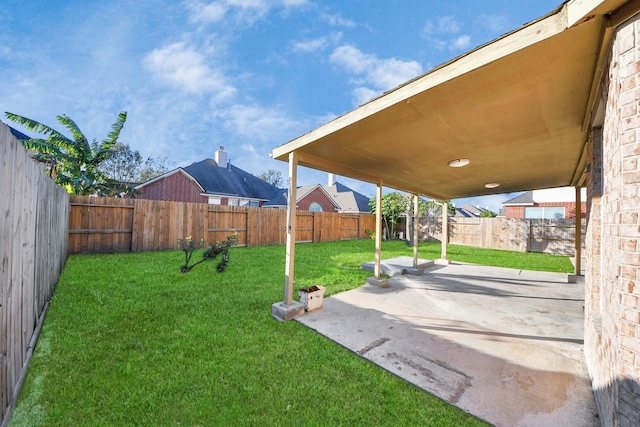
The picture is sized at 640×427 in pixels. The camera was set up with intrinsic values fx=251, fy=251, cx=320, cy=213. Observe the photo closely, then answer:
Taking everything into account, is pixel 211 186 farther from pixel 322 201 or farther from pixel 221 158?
pixel 322 201

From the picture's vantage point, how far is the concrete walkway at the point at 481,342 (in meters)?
2.18

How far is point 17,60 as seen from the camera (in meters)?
15.6

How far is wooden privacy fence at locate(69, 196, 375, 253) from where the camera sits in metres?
8.09

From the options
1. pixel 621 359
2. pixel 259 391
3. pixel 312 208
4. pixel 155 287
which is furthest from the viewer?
pixel 312 208

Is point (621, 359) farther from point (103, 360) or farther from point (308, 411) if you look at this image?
point (103, 360)

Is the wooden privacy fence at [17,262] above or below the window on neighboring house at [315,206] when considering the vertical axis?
below

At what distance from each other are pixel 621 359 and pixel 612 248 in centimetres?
64

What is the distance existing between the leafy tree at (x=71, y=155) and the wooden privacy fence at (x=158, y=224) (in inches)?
96.3

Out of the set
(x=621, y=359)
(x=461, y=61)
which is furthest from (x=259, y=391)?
(x=461, y=61)

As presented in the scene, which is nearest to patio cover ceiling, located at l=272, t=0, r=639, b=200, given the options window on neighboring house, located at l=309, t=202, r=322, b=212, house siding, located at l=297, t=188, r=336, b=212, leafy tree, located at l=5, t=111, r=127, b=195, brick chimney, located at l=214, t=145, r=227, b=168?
leafy tree, located at l=5, t=111, r=127, b=195

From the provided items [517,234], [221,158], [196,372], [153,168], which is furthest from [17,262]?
[153,168]

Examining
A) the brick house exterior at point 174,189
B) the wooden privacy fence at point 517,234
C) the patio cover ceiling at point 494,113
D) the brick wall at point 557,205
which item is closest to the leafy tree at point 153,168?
the brick house exterior at point 174,189

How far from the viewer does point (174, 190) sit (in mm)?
17422

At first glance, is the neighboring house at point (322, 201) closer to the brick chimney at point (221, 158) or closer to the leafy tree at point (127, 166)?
the brick chimney at point (221, 158)
